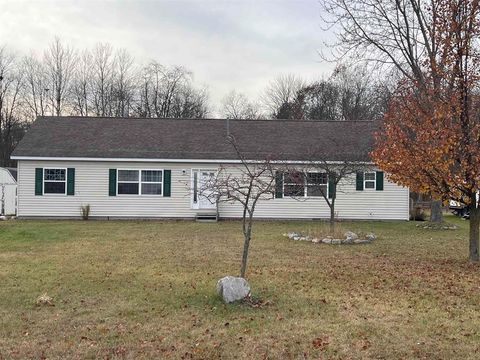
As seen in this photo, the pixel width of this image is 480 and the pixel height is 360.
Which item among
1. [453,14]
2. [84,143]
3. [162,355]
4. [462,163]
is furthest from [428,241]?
[84,143]

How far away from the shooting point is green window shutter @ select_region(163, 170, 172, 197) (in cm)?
2092

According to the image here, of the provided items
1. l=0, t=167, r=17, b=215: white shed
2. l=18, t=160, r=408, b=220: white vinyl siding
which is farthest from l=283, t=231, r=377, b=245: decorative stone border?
l=0, t=167, r=17, b=215: white shed

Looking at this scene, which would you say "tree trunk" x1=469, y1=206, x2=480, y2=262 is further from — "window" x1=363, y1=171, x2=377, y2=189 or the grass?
"window" x1=363, y1=171, x2=377, y2=189

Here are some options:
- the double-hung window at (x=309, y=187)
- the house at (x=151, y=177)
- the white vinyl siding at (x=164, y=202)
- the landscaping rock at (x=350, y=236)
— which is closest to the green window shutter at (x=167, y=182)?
the house at (x=151, y=177)

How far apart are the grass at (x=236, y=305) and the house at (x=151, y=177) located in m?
8.16

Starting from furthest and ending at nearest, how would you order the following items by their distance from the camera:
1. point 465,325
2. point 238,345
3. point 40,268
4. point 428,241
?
point 428,241 < point 40,268 < point 465,325 < point 238,345

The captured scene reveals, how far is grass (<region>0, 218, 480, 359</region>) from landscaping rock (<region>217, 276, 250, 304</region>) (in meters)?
0.13

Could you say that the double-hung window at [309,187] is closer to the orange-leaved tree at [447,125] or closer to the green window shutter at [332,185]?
the green window shutter at [332,185]

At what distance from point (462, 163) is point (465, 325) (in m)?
4.54

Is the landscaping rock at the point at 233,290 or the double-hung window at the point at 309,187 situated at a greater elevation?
the double-hung window at the point at 309,187

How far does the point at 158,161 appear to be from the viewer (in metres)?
20.7

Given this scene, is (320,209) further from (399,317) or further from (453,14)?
(399,317)

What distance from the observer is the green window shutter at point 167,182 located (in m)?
20.9

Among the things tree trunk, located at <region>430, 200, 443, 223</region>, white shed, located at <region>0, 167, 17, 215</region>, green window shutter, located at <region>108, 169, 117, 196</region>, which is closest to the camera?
tree trunk, located at <region>430, 200, 443, 223</region>
